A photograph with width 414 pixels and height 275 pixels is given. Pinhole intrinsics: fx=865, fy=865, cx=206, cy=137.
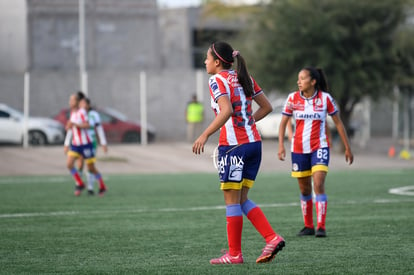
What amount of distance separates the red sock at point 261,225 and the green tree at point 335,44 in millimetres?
24937

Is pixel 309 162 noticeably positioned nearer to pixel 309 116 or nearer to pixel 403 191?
pixel 309 116

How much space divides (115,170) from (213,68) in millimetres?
20538

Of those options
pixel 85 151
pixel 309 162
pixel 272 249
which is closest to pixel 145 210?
pixel 85 151

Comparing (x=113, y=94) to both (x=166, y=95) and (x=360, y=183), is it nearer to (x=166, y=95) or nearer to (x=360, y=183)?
(x=166, y=95)

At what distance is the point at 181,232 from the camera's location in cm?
1088

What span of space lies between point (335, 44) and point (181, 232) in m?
23.4

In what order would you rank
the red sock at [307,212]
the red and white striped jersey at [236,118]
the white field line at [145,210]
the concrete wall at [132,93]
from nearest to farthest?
the red and white striped jersey at [236,118]
the red sock at [307,212]
the white field line at [145,210]
the concrete wall at [132,93]

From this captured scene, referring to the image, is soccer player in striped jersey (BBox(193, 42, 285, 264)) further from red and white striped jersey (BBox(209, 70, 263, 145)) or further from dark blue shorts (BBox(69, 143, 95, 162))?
dark blue shorts (BBox(69, 143, 95, 162))

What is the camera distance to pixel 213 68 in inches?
321

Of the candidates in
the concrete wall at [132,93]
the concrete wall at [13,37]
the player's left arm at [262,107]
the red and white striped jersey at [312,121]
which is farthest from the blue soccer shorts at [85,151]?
the concrete wall at [13,37]

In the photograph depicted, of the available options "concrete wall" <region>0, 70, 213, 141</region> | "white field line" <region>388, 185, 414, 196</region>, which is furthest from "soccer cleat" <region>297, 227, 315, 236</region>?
"concrete wall" <region>0, 70, 213, 141</region>

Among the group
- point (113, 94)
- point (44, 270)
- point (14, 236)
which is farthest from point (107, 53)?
point (44, 270)

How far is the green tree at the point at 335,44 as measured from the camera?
32969 mm

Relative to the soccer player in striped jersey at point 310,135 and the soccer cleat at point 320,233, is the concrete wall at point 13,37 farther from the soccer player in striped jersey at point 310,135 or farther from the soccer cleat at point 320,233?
the soccer cleat at point 320,233
